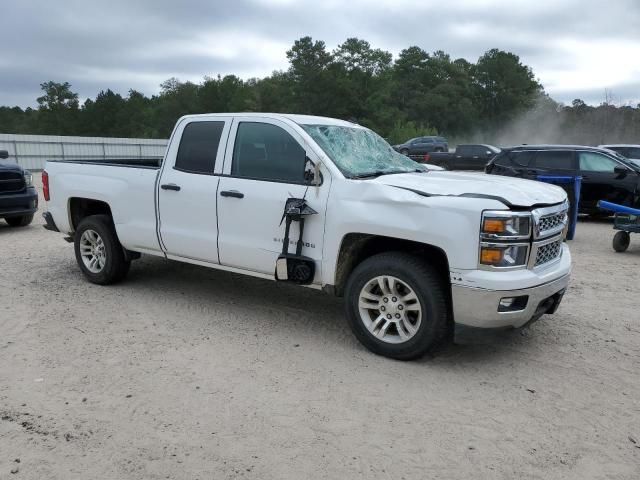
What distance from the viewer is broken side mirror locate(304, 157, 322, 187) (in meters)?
4.70

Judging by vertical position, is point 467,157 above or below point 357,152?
below

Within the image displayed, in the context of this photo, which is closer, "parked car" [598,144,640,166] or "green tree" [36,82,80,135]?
"parked car" [598,144,640,166]

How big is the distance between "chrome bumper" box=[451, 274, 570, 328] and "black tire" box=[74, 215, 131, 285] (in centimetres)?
390

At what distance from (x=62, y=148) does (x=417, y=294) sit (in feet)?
93.2

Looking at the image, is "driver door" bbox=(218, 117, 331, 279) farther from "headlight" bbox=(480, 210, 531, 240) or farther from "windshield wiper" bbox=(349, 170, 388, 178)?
"headlight" bbox=(480, 210, 531, 240)

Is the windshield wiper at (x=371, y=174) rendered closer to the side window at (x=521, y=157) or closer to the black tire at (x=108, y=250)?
Result: the black tire at (x=108, y=250)

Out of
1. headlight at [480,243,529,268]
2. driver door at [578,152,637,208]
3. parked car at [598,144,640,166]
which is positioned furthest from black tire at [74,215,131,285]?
parked car at [598,144,640,166]

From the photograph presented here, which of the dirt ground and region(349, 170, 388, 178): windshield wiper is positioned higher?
region(349, 170, 388, 178): windshield wiper

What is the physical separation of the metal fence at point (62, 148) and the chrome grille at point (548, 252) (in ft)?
72.7

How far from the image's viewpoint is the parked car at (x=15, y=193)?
33.5ft

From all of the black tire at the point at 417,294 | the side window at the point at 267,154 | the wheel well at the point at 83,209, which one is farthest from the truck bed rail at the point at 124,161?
the black tire at the point at 417,294

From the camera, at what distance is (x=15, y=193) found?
10.4 meters

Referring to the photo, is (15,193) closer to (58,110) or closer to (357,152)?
(357,152)

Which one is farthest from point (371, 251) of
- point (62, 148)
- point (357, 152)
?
point (62, 148)
